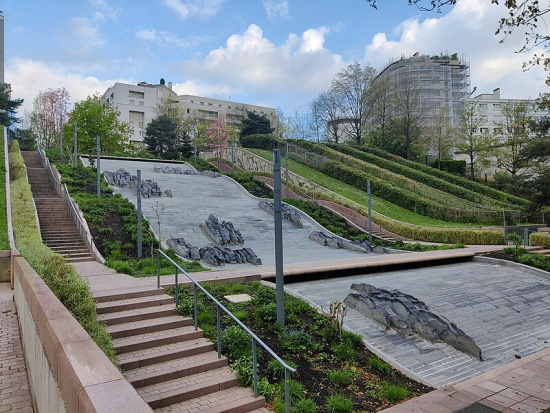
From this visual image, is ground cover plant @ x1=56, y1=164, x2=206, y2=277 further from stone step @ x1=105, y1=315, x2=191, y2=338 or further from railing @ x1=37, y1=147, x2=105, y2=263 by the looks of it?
stone step @ x1=105, y1=315, x2=191, y2=338


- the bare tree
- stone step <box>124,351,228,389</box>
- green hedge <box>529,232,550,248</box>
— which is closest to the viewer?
stone step <box>124,351,228,389</box>

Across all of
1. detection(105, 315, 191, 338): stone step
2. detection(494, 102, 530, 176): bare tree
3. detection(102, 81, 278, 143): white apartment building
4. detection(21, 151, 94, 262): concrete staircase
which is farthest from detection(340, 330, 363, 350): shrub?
detection(102, 81, 278, 143): white apartment building

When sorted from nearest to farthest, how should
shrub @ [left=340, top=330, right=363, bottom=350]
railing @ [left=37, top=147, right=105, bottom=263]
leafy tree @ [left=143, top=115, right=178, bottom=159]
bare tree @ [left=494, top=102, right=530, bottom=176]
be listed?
shrub @ [left=340, top=330, right=363, bottom=350] → railing @ [left=37, top=147, right=105, bottom=263] → bare tree @ [left=494, top=102, right=530, bottom=176] → leafy tree @ [left=143, top=115, right=178, bottom=159]

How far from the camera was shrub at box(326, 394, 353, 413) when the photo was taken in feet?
14.8

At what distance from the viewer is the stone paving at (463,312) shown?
6.19m

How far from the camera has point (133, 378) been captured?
487 cm

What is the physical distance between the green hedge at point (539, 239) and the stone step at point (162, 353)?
16.3m

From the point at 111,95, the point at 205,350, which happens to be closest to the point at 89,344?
the point at 205,350

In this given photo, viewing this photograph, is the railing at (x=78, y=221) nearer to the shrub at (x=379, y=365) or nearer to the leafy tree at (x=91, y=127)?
the shrub at (x=379, y=365)

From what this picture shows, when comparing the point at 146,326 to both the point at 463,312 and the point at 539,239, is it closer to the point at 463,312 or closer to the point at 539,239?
the point at 463,312

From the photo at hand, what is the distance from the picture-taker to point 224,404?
15.0 ft

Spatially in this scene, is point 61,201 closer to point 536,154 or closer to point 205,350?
point 205,350

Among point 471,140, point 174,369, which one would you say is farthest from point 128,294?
point 471,140

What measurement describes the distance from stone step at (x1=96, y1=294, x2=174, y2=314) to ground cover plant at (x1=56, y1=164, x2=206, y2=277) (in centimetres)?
269
